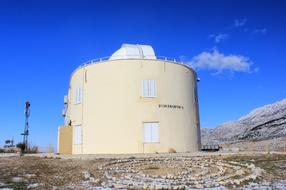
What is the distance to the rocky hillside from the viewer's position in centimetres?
5144

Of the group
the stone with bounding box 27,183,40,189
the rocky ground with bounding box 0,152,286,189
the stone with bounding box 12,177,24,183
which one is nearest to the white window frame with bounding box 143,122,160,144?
the rocky ground with bounding box 0,152,286,189

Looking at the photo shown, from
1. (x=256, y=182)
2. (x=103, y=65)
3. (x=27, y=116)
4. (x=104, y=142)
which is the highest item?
(x=103, y=65)

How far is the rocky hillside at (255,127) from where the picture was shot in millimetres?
51438

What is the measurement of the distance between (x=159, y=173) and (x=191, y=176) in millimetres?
1732

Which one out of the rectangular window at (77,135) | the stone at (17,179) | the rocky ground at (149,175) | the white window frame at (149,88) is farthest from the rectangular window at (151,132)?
the stone at (17,179)

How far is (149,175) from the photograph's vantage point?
14664mm

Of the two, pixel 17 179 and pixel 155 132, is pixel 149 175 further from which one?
pixel 155 132

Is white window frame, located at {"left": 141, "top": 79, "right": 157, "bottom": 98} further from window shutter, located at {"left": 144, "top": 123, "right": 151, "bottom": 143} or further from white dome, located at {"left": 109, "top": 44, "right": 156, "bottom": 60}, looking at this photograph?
white dome, located at {"left": 109, "top": 44, "right": 156, "bottom": 60}

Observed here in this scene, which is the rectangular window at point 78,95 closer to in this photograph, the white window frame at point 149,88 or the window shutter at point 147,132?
the white window frame at point 149,88

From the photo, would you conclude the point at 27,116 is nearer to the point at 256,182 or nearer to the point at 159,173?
the point at 159,173

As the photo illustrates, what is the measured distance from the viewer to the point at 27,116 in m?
34.9

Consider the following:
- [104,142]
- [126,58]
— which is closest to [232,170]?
[104,142]

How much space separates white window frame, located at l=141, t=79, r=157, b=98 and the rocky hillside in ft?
86.3

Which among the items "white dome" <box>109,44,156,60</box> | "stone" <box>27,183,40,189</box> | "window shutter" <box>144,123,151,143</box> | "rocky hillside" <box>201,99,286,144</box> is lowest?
"stone" <box>27,183,40,189</box>
